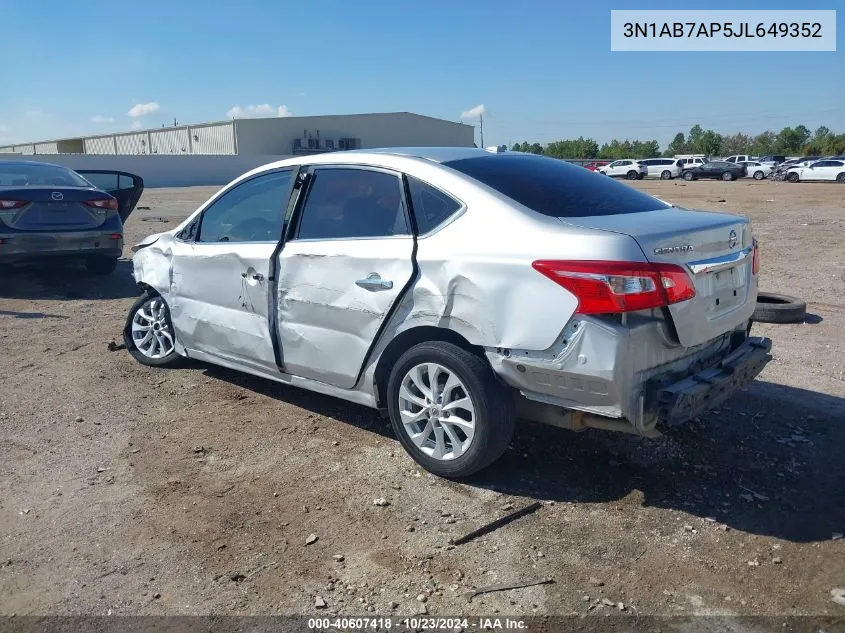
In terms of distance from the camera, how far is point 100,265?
33.7 ft

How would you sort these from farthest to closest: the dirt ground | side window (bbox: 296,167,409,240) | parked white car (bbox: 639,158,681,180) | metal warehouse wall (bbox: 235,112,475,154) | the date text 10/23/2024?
metal warehouse wall (bbox: 235,112,475,154)
parked white car (bbox: 639,158,681,180)
side window (bbox: 296,167,409,240)
the dirt ground
the date text 10/23/2024

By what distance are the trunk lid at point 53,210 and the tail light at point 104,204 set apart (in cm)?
4

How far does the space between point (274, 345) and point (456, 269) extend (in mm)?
1557

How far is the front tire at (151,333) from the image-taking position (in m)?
5.87

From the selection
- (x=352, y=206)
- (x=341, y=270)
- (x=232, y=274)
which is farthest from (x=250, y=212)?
(x=341, y=270)

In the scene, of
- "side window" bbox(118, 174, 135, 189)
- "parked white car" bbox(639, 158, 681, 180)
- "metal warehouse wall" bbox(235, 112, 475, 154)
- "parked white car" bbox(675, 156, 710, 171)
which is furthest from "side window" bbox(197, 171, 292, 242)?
"parked white car" bbox(639, 158, 681, 180)

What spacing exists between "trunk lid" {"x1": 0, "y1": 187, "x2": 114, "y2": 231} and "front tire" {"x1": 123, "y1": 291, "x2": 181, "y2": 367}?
3.49 metres

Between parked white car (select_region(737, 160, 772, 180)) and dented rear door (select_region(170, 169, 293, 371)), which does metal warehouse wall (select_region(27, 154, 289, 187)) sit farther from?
dented rear door (select_region(170, 169, 293, 371))

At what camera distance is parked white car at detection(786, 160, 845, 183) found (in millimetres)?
42156

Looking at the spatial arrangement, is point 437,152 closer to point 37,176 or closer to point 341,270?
point 341,270

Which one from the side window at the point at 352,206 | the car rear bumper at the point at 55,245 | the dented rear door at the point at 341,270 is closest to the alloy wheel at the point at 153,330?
the dented rear door at the point at 341,270

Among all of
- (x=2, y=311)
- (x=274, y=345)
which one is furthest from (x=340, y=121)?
(x=274, y=345)

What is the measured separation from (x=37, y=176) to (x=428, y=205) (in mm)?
7314

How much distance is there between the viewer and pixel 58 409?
5188 mm
